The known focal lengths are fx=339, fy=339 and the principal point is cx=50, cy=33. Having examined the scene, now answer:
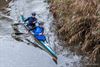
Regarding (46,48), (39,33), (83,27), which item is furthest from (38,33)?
(83,27)

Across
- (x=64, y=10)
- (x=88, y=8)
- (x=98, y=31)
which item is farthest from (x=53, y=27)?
(x=98, y=31)

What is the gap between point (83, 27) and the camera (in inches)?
667

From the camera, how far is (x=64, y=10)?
63.9ft

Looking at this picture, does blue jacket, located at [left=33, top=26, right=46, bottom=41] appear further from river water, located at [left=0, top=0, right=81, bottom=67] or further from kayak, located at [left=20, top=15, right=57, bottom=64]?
river water, located at [left=0, top=0, right=81, bottom=67]

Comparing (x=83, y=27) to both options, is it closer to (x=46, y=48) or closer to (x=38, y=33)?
(x=46, y=48)

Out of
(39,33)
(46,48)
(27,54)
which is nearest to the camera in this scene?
(46,48)

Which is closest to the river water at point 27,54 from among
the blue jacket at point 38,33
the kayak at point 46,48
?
the kayak at point 46,48

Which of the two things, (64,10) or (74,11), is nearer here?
(74,11)

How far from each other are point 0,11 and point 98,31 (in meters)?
13.5

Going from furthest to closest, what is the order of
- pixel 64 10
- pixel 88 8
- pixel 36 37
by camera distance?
pixel 64 10 → pixel 36 37 → pixel 88 8

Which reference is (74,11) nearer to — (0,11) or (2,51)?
(2,51)

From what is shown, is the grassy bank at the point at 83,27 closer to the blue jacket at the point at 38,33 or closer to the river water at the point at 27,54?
the river water at the point at 27,54

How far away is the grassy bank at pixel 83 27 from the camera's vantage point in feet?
50.9

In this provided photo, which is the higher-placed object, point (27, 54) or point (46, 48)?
point (46, 48)
